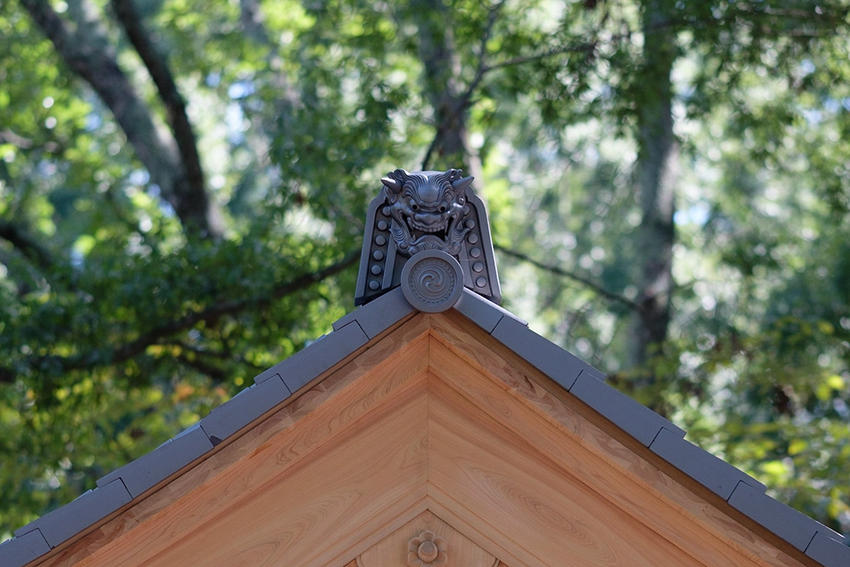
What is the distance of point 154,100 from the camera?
15.8 meters

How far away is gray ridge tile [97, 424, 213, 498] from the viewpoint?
3.06m

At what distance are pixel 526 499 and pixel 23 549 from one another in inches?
70.8

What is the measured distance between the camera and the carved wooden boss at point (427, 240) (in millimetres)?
3186

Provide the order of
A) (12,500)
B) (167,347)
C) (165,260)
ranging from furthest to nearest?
(12,500), (167,347), (165,260)

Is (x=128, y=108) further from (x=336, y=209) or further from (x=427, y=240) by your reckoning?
(x=427, y=240)

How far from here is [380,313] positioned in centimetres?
322

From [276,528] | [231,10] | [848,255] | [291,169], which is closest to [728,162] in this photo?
[848,255]

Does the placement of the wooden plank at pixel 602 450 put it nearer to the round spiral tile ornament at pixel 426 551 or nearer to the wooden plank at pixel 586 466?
the wooden plank at pixel 586 466

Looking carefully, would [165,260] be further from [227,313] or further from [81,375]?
[81,375]

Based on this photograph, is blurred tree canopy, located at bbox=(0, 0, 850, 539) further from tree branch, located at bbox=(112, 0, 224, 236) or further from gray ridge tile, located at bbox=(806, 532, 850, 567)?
gray ridge tile, located at bbox=(806, 532, 850, 567)

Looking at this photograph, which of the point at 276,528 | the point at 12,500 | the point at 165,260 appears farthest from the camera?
the point at 12,500

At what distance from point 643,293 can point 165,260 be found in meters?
6.12

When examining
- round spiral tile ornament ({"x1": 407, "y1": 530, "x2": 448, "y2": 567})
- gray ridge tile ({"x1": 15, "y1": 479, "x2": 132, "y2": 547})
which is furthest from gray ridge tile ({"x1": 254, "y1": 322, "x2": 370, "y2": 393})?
round spiral tile ornament ({"x1": 407, "y1": 530, "x2": 448, "y2": 567})

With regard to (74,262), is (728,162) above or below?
above
